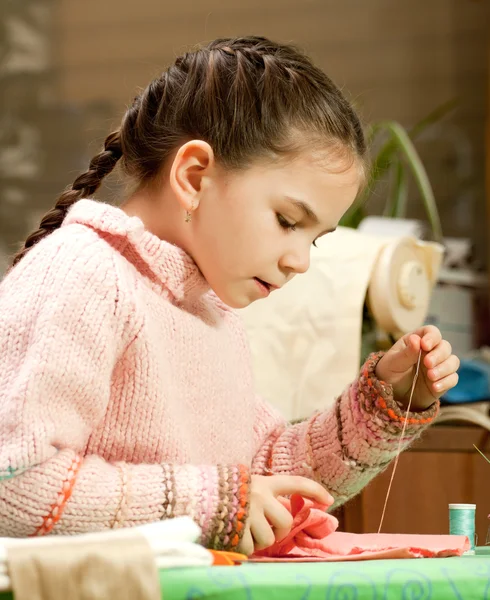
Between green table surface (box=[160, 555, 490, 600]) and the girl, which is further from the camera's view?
the girl

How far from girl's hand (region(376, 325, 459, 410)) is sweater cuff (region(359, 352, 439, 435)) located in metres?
0.02

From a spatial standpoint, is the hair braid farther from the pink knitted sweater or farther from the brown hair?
the pink knitted sweater

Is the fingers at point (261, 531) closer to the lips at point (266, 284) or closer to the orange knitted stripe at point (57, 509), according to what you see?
the orange knitted stripe at point (57, 509)

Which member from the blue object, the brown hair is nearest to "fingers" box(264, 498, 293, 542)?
the brown hair

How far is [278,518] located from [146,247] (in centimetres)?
31

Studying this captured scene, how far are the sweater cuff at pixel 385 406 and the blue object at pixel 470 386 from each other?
742 millimetres

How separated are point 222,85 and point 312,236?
0.19 meters

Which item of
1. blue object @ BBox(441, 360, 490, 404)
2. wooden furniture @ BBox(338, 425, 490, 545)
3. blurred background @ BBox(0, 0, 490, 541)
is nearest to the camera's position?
wooden furniture @ BBox(338, 425, 490, 545)

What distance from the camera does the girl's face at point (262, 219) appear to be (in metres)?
0.98

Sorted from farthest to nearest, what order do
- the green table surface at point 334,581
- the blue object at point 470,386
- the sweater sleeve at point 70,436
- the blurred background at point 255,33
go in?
the blurred background at point 255,33, the blue object at point 470,386, the sweater sleeve at point 70,436, the green table surface at point 334,581

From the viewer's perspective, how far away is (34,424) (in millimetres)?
795

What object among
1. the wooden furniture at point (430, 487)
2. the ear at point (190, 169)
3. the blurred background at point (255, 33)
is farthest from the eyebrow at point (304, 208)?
the blurred background at point (255, 33)

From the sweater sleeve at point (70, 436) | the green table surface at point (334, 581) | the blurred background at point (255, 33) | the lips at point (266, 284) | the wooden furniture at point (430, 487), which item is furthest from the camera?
the blurred background at point (255, 33)

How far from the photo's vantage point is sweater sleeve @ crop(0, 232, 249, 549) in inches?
31.2
